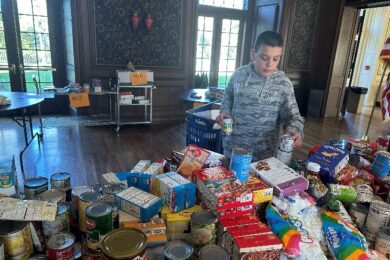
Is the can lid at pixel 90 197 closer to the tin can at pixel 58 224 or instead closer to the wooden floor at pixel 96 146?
the tin can at pixel 58 224

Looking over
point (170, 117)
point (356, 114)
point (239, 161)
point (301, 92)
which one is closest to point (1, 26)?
point (170, 117)

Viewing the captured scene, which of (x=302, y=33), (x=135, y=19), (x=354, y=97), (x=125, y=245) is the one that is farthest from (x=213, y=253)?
(x=354, y=97)

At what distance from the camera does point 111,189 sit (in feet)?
3.48

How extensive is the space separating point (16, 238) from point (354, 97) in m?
7.74

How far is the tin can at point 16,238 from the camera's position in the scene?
75 cm

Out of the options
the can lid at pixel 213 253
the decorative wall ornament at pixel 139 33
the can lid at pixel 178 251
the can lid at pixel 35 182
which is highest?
the decorative wall ornament at pixel 139 33

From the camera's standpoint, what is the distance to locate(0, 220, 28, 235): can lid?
2.50ft

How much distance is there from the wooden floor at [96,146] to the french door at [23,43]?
76 cm

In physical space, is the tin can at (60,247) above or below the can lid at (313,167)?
below

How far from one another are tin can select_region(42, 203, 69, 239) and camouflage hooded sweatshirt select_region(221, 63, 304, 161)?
106 cm

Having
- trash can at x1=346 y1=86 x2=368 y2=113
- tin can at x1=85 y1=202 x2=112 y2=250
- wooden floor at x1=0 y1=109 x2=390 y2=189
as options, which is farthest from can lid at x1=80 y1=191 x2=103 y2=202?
trash can at x1=346 y1=86 x2=368 y2=113

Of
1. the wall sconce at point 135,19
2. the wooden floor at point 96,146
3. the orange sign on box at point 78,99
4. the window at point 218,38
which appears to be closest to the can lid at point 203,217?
the wooden floor at point 96,146

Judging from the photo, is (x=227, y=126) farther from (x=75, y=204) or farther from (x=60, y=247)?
(x=60, y=247)

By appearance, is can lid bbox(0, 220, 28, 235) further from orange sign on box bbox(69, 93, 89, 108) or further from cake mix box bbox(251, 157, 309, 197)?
orange sign on box bbox(69, 93, 89, 108)
